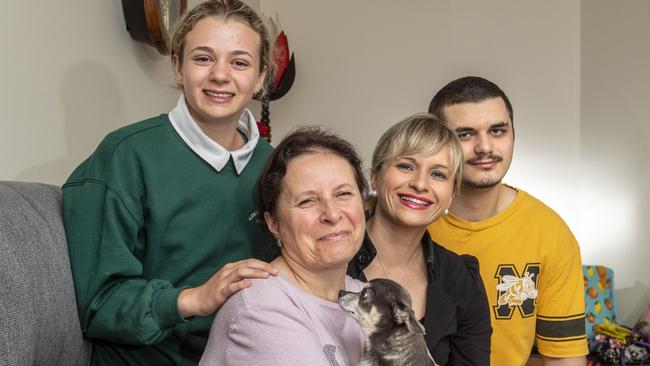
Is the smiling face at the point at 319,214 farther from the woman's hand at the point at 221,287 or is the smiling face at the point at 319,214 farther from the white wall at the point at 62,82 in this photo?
the white wall at the point at 62,82

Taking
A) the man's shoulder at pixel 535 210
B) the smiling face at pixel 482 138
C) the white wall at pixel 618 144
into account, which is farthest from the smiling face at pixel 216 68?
the white wall at pixel 618 144

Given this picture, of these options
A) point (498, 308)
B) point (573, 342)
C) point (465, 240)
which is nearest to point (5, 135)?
point (465, 240)

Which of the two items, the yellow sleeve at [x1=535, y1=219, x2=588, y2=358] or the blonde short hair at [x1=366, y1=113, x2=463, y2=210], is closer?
the blonde short hair at [x1=366, y1=113, x2=463, y2=210]

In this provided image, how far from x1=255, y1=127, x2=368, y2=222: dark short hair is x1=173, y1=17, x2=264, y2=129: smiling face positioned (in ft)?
0.74

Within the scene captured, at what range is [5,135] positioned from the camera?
1.70m

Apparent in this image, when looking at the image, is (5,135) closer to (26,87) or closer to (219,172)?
(26,87)

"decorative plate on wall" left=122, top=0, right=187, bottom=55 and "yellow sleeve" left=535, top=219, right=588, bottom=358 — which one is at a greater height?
"decorative plate on wall" left=122, top=0, right=187, bottom=55

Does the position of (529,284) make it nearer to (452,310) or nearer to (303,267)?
(452,310)

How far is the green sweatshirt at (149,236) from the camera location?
51.2 inches

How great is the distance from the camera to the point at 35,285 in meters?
1.15

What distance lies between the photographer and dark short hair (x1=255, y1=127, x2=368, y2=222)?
1362 mm

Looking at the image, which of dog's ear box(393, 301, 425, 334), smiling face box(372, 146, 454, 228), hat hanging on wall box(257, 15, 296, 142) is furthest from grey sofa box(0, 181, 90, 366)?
hat hanging on wall box(257, 15, 296, 142)

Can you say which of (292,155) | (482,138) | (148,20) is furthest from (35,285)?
(148,20)

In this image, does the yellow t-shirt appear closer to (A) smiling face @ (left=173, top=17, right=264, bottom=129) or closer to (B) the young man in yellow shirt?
(B) the young man in yellow shirt
